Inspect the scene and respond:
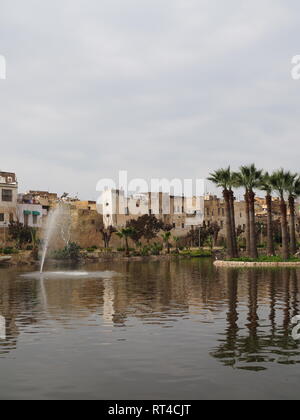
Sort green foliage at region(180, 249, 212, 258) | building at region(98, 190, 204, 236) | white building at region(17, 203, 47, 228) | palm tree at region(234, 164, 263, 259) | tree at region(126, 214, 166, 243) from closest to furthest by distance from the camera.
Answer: palm tree at region(234, 164, 263, 259)
green foliage at region(180, 249, 212, 258)
white building at region(17, 203, 47, 228)
tree at region(126, 214, 166, 243)
building at region(98, 190, 204, 236)

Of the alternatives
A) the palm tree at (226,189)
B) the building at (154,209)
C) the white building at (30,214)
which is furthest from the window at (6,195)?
the palm tree at (226,189)

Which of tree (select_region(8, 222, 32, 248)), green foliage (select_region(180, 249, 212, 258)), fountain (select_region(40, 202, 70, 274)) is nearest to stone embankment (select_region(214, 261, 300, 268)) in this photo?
green foliage (select_region(180, 249, 212, 258))

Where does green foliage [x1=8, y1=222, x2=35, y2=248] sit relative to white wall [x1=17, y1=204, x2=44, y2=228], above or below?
below

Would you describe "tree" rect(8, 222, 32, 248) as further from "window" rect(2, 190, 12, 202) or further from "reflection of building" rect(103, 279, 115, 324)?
"reflection of building" rect(103, 279, 115, 324)

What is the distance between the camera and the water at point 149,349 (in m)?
8.73

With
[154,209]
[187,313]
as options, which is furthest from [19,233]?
[187,313]

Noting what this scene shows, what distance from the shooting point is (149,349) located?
11688 mm

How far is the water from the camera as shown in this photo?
8.73m

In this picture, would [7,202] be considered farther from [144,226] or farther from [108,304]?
[108,304]

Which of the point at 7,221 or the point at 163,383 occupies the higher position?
the point at 7,221
